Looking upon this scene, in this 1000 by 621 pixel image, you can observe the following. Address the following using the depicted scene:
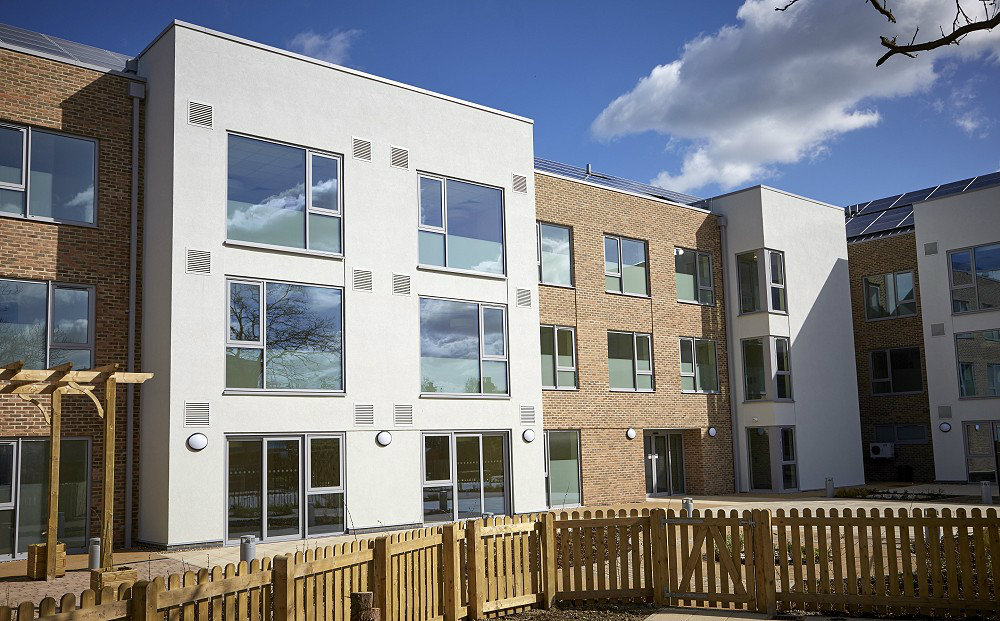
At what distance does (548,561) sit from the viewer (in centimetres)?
1041

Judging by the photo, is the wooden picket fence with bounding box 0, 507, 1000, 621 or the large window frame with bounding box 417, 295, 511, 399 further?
the large window frame with bounding box 417, 295, 511, 399

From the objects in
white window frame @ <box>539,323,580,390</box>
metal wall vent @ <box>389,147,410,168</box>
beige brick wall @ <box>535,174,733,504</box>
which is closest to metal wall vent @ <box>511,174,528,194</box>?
beige brick wall @ <box>535,174,733,504</box>

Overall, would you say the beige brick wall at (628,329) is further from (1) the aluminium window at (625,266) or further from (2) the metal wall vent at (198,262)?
(2) the metal wall vent at (198,262)

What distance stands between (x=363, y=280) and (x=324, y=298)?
91 centimetres

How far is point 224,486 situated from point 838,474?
778 inches

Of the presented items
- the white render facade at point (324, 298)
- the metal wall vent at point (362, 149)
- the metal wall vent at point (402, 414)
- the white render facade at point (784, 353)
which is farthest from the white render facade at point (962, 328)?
the metal wall vent at point (362, 149)

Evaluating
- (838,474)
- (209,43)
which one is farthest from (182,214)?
(838,474)

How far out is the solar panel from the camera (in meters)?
16.3

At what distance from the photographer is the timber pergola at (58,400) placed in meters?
12.2

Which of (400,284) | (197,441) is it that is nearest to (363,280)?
(400,284)

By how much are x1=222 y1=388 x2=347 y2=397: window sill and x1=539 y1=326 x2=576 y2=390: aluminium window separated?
261 inches

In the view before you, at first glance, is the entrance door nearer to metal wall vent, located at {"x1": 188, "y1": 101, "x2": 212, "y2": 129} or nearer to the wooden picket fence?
the wooden picket fence

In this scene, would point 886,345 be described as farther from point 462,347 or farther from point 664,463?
point 462,347

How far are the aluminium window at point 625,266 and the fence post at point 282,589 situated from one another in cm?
1802
